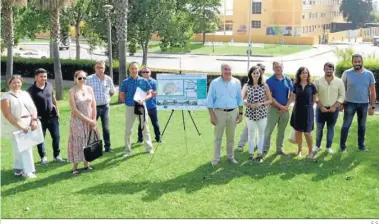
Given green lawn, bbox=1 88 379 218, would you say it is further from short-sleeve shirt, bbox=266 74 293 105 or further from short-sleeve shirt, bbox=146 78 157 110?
short-sleeve shirt, bbox=266 74 293 105

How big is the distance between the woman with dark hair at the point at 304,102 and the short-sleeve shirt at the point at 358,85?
87 cm

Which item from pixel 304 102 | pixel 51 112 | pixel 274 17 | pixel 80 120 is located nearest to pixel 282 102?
pixel 304 102

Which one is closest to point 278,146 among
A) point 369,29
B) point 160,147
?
point 160,147

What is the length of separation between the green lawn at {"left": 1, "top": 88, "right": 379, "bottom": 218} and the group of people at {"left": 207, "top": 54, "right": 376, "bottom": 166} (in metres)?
0.39

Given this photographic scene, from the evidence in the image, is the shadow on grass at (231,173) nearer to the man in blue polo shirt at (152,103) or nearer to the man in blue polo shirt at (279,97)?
the man in blue polo shirt at (279,97)

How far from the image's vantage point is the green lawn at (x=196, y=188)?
6523mm

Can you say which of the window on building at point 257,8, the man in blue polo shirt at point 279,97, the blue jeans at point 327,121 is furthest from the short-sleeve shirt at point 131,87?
the window on building at point 257,8

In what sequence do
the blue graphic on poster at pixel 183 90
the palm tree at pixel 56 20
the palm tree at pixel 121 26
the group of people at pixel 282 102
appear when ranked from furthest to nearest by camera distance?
the palm tree at pixel 56 20
the palm tree at pixel 121 26
the blue graphic on poster at pixel 183 90
the group of people at pixel 282 102

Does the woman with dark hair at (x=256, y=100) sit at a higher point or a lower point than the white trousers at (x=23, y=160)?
higher

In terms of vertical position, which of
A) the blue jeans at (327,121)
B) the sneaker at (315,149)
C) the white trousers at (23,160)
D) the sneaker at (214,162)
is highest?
the blue jeans at (327,121)

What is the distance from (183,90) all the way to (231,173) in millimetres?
1842

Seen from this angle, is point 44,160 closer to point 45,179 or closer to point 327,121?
point 45,179

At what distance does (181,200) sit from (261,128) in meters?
2.47
